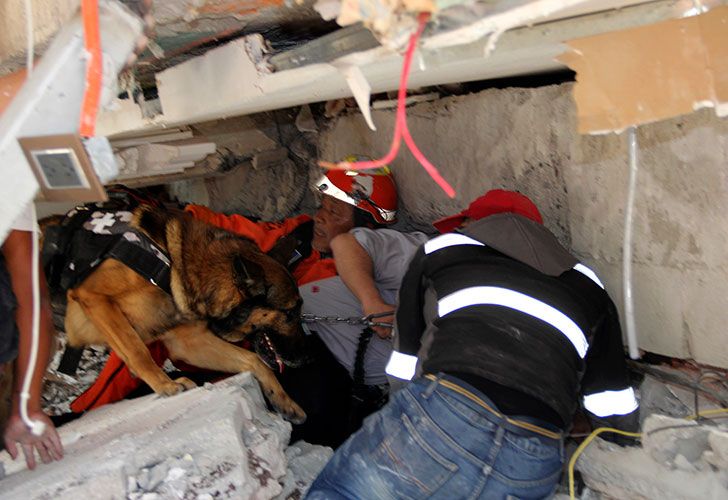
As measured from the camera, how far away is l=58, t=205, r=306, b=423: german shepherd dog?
3656mm

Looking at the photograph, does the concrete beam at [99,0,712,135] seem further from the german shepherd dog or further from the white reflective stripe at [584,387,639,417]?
the white reflective stripe at [584,387,639,417]

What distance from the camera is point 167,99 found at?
3.25 m

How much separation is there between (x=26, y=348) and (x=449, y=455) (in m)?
1.58

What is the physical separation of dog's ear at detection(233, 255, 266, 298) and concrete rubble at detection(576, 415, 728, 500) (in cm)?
204

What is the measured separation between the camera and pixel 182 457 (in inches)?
105

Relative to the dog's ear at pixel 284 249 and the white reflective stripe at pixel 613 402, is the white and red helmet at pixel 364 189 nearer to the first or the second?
the dog's ear at pixel 284 249

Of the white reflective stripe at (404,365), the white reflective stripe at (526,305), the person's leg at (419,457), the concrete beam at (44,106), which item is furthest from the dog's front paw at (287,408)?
the concrete beam at (44,106)

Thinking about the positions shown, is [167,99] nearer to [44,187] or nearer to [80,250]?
[80,250]

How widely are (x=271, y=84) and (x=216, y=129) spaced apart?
10.3 feet

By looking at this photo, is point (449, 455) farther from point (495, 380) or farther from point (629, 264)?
point (629, 264)

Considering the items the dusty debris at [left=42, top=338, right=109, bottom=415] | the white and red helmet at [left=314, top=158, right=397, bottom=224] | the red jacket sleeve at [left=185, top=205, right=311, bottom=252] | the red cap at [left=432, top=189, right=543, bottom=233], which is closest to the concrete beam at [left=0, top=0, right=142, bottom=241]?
the red cap at [left=432, top=189, right=543, bottom=233]

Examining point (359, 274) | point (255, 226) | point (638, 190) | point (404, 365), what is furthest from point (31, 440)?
point (255, 226)

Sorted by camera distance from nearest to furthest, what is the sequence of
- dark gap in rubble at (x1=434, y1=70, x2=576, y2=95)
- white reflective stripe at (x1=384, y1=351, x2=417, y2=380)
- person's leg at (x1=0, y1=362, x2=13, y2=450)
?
1. white reflective stripe at (x1=384, y1=351, x2=417, y2=380)
2. person's leg at (x1=0, y1=362, x2=13, y2=450)
3. dark gap in rubble at (x1=434, y1=70, x2=576, y2=95)

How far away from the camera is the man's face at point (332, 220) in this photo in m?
4.82
